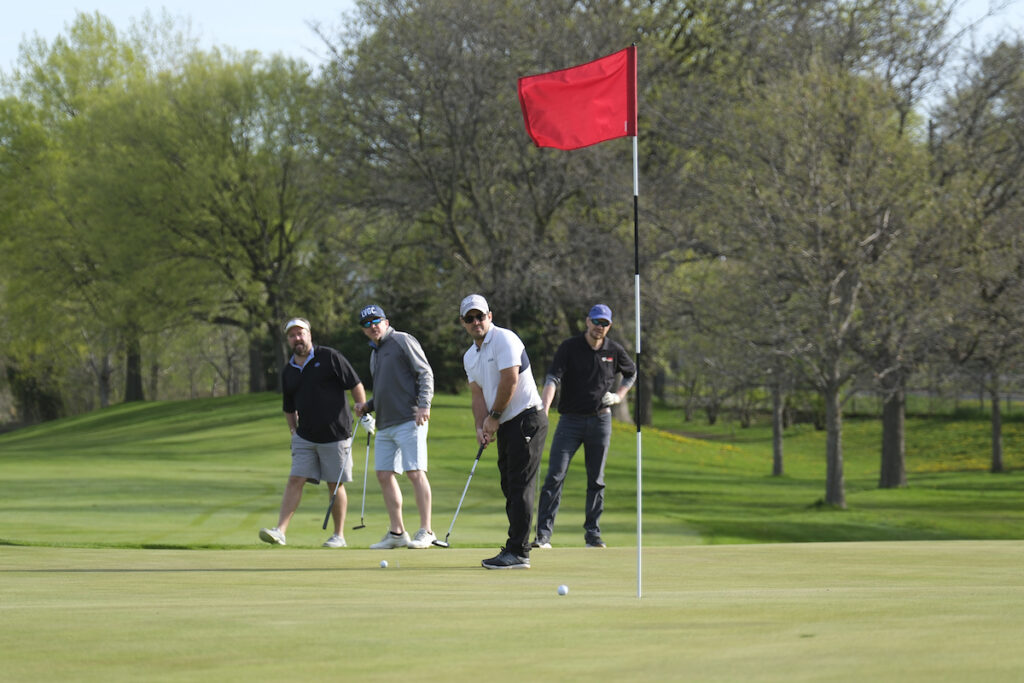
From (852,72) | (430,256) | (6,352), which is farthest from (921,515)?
(6,352)

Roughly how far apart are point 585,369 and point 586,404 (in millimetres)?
331

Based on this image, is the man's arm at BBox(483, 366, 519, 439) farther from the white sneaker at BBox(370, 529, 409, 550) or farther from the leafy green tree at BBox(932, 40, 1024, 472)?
the leafy green tree at BBox(932, 40, 1024, 472)

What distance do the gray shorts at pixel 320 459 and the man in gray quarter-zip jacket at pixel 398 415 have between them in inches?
40.5

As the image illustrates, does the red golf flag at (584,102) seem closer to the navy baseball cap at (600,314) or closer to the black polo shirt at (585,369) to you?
the navy baseball cap at (600,314)

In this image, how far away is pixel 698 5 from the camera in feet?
121

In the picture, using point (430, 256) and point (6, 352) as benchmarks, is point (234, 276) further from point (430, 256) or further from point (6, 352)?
point (6, 352)

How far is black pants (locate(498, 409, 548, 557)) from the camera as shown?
945 centimetres

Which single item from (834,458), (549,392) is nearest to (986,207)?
(834,458)

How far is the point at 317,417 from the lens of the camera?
1262cm

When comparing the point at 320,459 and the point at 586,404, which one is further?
the point at 320,459

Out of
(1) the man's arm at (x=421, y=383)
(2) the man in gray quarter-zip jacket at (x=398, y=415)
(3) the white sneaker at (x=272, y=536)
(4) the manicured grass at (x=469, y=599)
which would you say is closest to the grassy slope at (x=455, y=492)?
(4) the manicured grass at (x=469, y=599)

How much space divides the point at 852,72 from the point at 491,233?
11351 mm

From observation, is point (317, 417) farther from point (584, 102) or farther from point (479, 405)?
point (584, 102)

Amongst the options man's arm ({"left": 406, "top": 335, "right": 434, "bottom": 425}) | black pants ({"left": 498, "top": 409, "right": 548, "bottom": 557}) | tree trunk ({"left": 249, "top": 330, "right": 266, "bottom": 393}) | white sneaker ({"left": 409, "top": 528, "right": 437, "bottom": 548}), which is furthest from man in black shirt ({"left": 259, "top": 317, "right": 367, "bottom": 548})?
tree trunk ({"left": 249, "top": 330, "right": 266, "bottom": 393})
